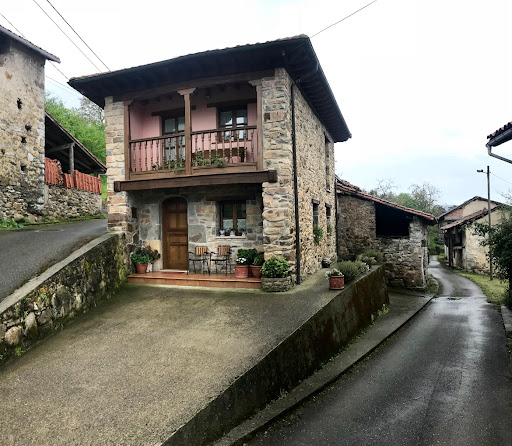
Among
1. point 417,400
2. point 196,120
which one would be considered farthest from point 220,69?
point 417,400

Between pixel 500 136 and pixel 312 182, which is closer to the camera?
pixel 500 136

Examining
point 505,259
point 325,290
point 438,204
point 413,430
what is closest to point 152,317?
point 325,290

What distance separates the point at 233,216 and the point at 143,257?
98.9 inches

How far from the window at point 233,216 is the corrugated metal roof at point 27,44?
29.6ft

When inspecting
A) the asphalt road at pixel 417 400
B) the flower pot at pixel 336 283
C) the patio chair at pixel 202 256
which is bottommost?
the asphalt road at pixel 417 400

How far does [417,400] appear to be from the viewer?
4820mm

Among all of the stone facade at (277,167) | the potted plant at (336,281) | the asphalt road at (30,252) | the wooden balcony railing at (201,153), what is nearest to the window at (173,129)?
the wooden balcony railing at (201,153)

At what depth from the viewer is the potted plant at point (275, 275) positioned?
23.6ft

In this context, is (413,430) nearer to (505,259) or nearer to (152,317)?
(152,317)

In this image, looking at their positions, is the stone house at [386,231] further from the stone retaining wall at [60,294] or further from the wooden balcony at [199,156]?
the stone retaining wall at [60,294]

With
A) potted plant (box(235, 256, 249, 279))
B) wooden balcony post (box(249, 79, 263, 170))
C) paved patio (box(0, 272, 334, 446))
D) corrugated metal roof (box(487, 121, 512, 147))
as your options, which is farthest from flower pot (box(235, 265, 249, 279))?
corrugated metal roof (box(487, 121, 512, 147))

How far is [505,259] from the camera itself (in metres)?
8.58

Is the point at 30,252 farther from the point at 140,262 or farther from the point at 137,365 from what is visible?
the point at 137,365

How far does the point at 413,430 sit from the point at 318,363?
1.80 m
